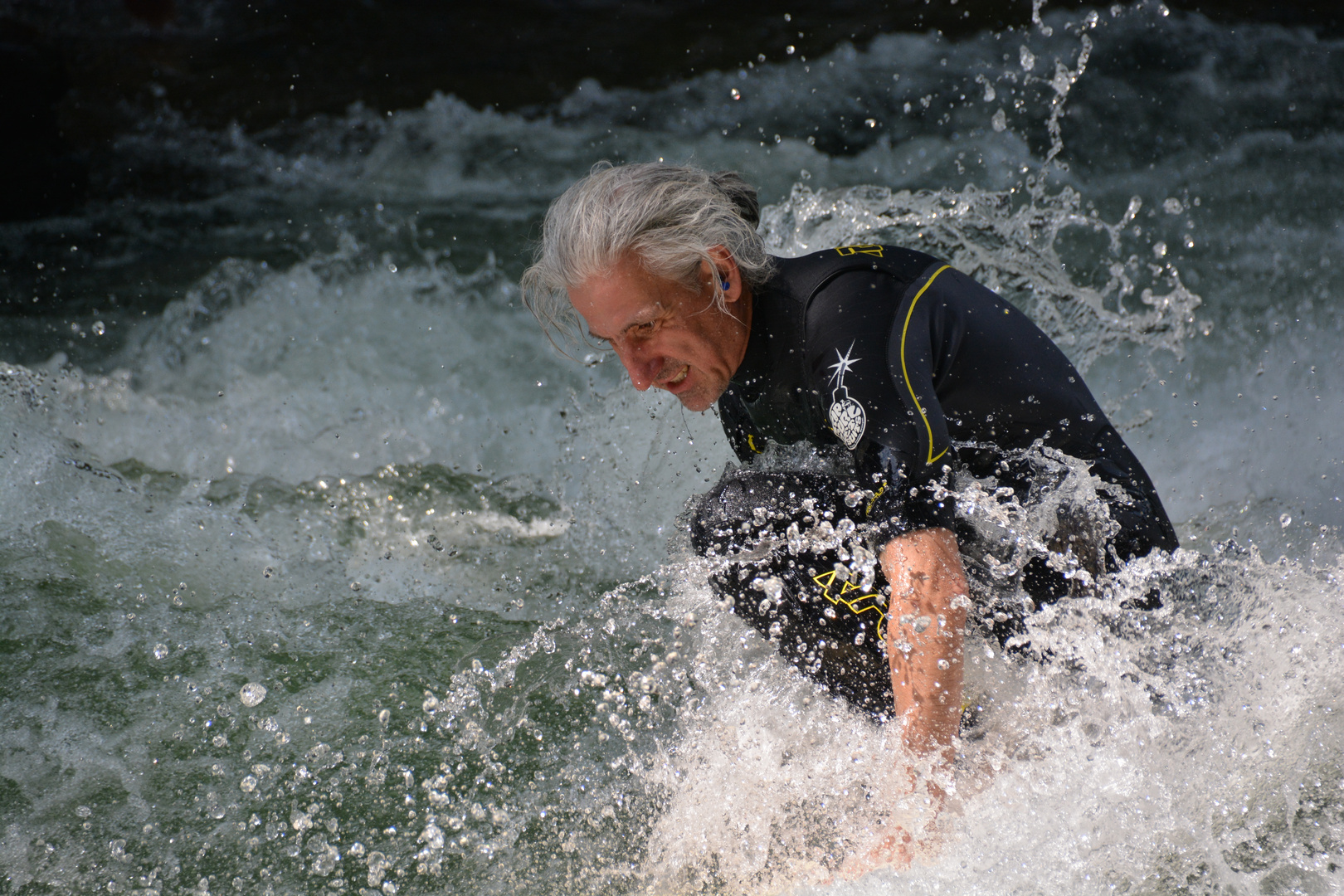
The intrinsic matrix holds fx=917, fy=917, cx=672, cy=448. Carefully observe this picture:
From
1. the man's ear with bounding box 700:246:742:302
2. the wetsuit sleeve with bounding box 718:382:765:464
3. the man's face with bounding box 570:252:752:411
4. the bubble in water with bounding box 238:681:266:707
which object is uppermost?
the man's ear with bounding box 700:246:742:302

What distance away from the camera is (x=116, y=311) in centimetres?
362

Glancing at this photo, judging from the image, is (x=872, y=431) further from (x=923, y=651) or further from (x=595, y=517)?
(x=595, y=517)

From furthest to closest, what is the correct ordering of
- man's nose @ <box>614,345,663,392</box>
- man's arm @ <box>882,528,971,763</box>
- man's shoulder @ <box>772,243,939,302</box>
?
man's nose @ <box>614,345,663,392</box>
man's shoulder @ <box>772,243,939,302</box>
man's arm @ <box>882,528,971,763</box>

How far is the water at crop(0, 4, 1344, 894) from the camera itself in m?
1.51

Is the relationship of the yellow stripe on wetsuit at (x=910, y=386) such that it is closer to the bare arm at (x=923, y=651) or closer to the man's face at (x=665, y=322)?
the bare arm at (x=923, y=651)

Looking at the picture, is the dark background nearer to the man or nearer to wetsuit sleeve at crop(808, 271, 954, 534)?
the man

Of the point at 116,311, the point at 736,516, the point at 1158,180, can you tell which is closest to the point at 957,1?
the point at 1158,180

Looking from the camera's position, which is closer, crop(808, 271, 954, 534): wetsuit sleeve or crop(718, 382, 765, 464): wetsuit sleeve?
crop(808, 271, 954, 534): wetsuit sleeve

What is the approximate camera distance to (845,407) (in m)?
1.33

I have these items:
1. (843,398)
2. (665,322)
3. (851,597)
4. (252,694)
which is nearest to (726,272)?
(665,322)

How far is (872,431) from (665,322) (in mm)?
403

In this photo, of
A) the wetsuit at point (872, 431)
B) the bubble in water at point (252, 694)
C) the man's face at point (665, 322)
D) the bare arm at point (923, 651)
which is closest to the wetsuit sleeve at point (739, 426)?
the wetsuit at point (872, 431)

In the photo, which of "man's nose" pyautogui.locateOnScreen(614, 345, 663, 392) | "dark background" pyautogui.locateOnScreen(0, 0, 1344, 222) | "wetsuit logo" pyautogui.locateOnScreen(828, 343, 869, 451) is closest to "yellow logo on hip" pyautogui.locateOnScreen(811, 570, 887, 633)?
"wetsuit logo" pyautogui.locateOnScreen(828, 343, 869, 451)

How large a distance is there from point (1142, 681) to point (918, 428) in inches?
25.5
